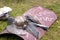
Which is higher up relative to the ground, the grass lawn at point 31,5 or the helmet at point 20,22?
the helmet at point 20,22

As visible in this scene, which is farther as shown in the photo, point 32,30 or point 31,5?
point 31,5

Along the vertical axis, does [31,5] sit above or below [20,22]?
below

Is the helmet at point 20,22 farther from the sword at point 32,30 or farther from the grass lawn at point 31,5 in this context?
the grass lawn at point 31,5

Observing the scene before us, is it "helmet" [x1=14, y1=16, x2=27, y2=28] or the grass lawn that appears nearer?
"helmet" [x1=14, y1=16, x2=27, y2=28]

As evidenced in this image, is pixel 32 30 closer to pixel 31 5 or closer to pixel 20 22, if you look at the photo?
pixel 20 22

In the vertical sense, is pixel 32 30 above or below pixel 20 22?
below

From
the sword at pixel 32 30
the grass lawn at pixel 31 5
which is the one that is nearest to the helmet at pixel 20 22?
the sword at pixel 32 30

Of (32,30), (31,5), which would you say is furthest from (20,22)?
(31,5)

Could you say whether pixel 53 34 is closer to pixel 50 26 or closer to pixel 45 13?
pixel 50 26

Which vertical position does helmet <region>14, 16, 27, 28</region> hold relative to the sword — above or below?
above

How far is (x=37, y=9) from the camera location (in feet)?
20.5

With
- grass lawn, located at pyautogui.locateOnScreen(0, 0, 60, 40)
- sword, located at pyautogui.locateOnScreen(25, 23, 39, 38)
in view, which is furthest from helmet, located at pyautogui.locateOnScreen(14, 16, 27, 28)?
grass lawn, located at pyautogui.locateOnScreen(0, 0, 60, 40)

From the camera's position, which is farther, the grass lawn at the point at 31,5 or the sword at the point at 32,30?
the grass lawn at the point at 31,5

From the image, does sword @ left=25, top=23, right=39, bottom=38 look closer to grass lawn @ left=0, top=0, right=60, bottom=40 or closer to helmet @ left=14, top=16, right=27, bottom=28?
helmet @ left=14, top=16, right=27, bottom=28
